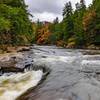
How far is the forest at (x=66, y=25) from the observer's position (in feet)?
91.6

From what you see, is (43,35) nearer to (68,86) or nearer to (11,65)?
(11,65)

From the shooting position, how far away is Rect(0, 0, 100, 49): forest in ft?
91.6

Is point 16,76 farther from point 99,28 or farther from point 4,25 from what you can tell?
point 99,28

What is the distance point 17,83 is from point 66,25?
4937cm

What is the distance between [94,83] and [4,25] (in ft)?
45.8

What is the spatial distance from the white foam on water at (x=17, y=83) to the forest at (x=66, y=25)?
1004 centimetres

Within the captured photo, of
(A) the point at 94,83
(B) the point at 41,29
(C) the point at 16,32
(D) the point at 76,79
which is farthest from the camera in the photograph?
(B) the point at 41,29

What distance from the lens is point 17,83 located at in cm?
1191

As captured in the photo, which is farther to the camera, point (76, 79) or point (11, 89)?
point (76, 79)

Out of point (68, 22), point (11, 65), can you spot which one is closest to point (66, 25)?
point (68, 22)

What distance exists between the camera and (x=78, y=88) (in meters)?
10.2

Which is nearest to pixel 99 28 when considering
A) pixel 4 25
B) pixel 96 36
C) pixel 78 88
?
pixel 96 36

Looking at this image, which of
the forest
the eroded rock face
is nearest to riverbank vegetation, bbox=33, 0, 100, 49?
the forest

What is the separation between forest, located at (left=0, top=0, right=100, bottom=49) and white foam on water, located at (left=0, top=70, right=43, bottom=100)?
10040 millimetres
